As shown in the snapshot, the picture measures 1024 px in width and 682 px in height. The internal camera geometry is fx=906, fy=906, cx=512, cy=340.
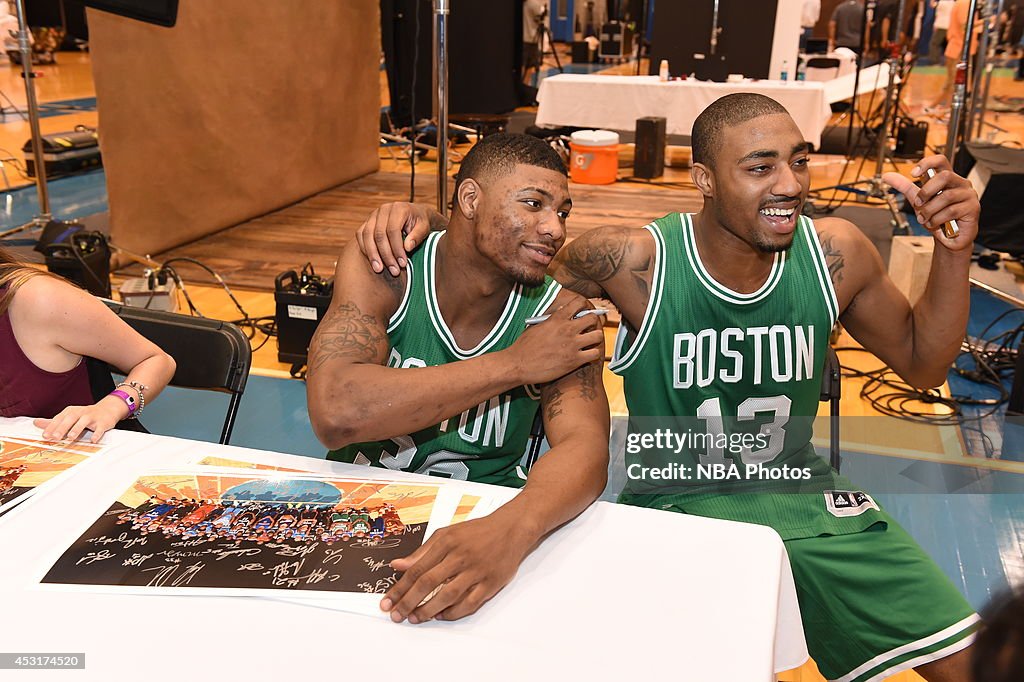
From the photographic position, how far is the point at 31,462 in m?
1.60

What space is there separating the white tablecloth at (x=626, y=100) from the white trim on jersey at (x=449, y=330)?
244 inches

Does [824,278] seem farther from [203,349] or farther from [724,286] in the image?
[203,349]

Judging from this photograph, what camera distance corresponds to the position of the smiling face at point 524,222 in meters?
1.91

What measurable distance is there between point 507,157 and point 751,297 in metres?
0.64

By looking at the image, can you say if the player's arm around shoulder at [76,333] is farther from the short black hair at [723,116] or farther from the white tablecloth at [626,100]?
the white tablecloth at [626,100]

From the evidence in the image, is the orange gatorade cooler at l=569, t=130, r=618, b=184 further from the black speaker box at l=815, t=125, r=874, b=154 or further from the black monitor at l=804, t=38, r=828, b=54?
the black monitor at l=804, t=38, r=828, b=54

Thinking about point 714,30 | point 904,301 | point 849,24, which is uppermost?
point 849,24

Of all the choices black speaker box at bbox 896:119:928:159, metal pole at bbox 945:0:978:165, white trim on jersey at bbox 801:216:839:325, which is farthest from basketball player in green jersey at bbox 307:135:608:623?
black speaker box at bbox 896:119:928:159

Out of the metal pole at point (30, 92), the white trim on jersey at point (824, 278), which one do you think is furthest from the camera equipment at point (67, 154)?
the white trim on jersey at point (824, 278)

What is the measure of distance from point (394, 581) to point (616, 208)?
5.71 m

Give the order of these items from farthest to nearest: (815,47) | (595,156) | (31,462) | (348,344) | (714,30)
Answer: (815,47), (714,30), (595,156), (348,344), (31,462)

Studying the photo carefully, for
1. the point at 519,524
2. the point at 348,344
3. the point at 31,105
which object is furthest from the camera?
the point at 31,105

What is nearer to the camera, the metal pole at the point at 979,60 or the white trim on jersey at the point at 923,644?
the white trim on jersey at the point at 923,644

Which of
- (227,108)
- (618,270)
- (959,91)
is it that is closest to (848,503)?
(618,270)
